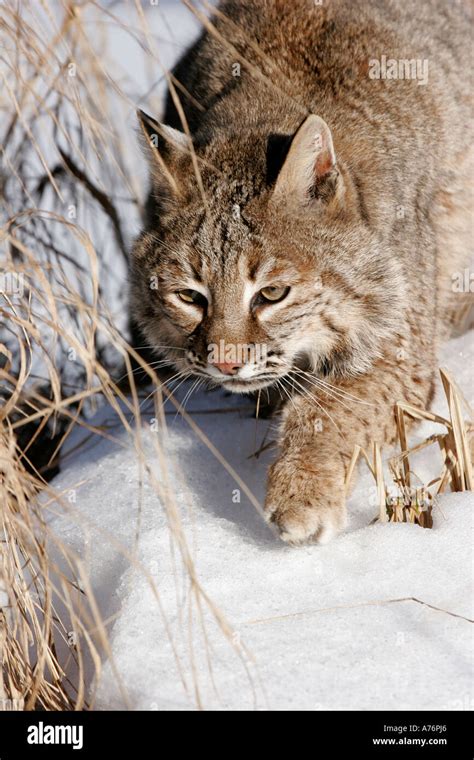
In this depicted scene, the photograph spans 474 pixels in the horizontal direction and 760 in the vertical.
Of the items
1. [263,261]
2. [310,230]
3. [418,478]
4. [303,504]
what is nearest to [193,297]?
[263,261]

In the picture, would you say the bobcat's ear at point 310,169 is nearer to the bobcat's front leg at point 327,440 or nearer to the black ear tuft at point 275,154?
the black ear tuft at point 275,154

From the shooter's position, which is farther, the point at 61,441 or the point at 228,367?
the point at 228,367

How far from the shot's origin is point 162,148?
3.38m

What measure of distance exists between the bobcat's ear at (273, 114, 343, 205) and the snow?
987 millimetres

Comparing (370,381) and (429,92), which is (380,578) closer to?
(370,381)

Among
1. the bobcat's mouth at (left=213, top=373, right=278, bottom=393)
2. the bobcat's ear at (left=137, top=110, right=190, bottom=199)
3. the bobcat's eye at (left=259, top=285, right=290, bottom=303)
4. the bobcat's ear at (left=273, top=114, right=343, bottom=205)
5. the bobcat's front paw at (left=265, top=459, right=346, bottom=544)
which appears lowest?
the bobcat's front paw at (left=265, top=459, right=346, bottom=544)

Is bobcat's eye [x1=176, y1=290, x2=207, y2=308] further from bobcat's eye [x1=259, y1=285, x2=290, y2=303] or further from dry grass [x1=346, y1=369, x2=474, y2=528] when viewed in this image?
dry grass [x1=346, y1=369, x2=474, y2=528]

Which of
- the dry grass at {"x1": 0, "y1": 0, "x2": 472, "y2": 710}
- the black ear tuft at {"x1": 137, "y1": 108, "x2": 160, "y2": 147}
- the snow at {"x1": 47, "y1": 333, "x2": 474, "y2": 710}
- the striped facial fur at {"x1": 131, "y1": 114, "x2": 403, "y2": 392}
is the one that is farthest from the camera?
the black ear tuft at {"x1": 137, "y1": 108, "x2": 160, "y2": 147}

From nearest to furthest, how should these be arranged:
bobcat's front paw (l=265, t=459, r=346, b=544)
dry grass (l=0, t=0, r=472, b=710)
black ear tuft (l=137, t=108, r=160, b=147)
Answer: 1. dry grass (l=0, t=0, r=472, b=710)
2. bobcat's front paw (l=265, t=459, r=346, b=544)
3. black ear tuft (l=137, t=108, r=160, b=147)

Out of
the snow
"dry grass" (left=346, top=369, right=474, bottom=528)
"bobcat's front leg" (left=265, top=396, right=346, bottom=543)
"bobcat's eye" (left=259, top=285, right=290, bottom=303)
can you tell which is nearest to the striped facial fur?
"bobcat's eye" (left=259, top=285, right=290, bottom=303)

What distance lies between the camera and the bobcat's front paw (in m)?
2.96

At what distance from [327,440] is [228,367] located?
1.66ft

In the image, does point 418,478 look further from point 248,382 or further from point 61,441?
point 61,441

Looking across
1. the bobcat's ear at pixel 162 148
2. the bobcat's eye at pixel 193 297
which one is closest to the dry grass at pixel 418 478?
the bobcat's eye at pixel 193 297
